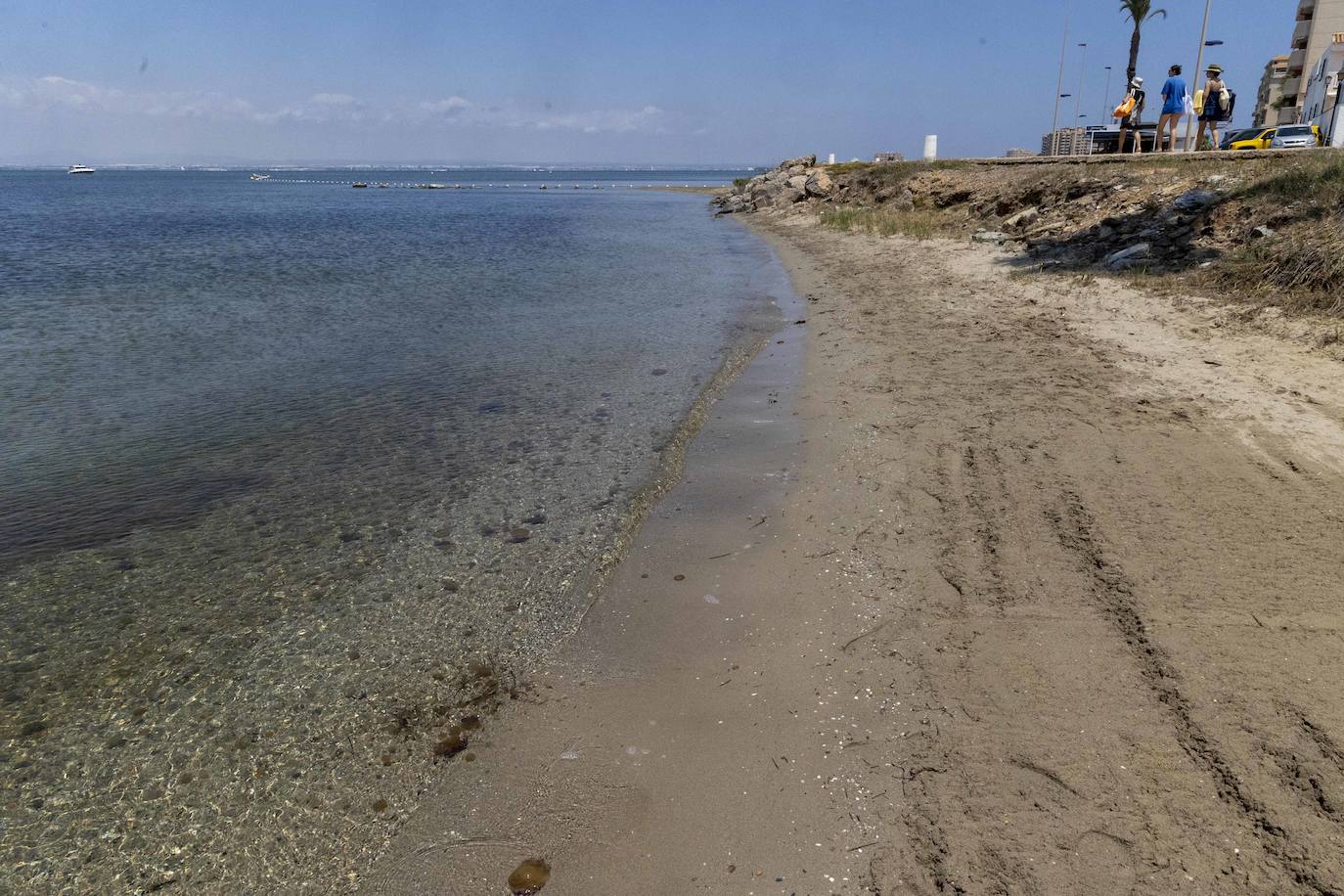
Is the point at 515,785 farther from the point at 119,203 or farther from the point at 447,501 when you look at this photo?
the point at 119,203

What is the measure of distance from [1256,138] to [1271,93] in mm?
51317

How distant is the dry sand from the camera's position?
10.2 ft

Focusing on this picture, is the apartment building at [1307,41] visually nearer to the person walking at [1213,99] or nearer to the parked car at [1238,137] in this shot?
the parked car at [1238,137]

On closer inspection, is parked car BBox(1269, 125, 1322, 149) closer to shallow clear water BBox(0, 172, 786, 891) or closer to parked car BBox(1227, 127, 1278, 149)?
parked car BBox(1227, 127, 1278, 149)

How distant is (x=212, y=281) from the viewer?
67.7ft

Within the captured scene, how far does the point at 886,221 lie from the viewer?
2500 cm

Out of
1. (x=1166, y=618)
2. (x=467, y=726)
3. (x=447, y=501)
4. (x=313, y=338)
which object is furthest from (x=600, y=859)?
(x=313, y=338)

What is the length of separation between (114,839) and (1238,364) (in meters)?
10.7

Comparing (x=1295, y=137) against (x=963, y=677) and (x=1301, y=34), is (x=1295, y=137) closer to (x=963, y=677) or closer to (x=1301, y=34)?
(x=963, y=677)

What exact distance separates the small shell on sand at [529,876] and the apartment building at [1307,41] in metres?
71.6

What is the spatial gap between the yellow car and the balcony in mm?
43311

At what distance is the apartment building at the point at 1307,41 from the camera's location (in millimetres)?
55406

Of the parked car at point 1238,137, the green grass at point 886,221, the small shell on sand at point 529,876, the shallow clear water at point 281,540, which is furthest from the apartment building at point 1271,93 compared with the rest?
the small shell on sand at point 529,876

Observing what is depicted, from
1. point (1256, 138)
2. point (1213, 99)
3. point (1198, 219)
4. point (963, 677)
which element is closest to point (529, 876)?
point (963, 677)
